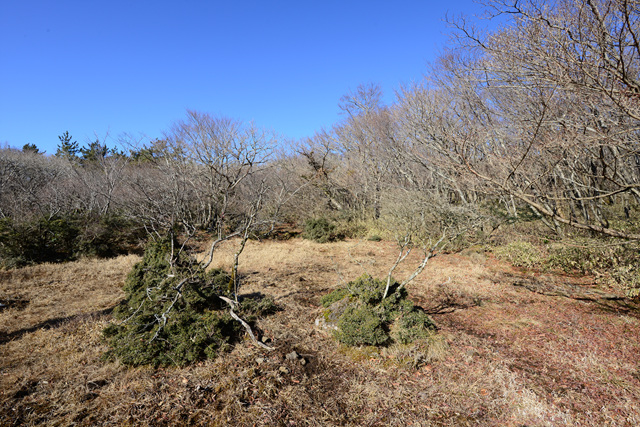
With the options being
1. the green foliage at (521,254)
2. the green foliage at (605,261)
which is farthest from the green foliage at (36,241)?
A: the green foliage at (605,261)

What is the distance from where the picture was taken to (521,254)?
8148 mm

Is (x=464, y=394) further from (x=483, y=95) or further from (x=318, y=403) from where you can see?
(x=483, y=95)

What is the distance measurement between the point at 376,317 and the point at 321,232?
8755mm

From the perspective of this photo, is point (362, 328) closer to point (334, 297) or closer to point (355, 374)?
point (355, 374)

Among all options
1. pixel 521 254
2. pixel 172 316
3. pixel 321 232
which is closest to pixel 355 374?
pixel 172 316

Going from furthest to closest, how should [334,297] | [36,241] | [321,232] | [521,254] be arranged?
[321,232] → [36,241] → [521,254] → [334,297]

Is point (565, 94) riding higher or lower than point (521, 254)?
higher

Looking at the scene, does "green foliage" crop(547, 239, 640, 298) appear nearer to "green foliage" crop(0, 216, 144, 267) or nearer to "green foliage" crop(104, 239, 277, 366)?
"green foliage" crop(104, 239, 277, 366)

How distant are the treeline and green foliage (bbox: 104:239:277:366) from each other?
844 mm

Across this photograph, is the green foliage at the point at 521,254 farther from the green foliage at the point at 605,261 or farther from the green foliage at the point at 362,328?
the green foliage at the point at 362,328

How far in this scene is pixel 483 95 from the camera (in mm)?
9344

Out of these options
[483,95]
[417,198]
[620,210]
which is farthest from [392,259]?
[620,210]

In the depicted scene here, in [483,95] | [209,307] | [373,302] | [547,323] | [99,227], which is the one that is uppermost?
[483,95]

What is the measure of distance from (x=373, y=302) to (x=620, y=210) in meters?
12.4
